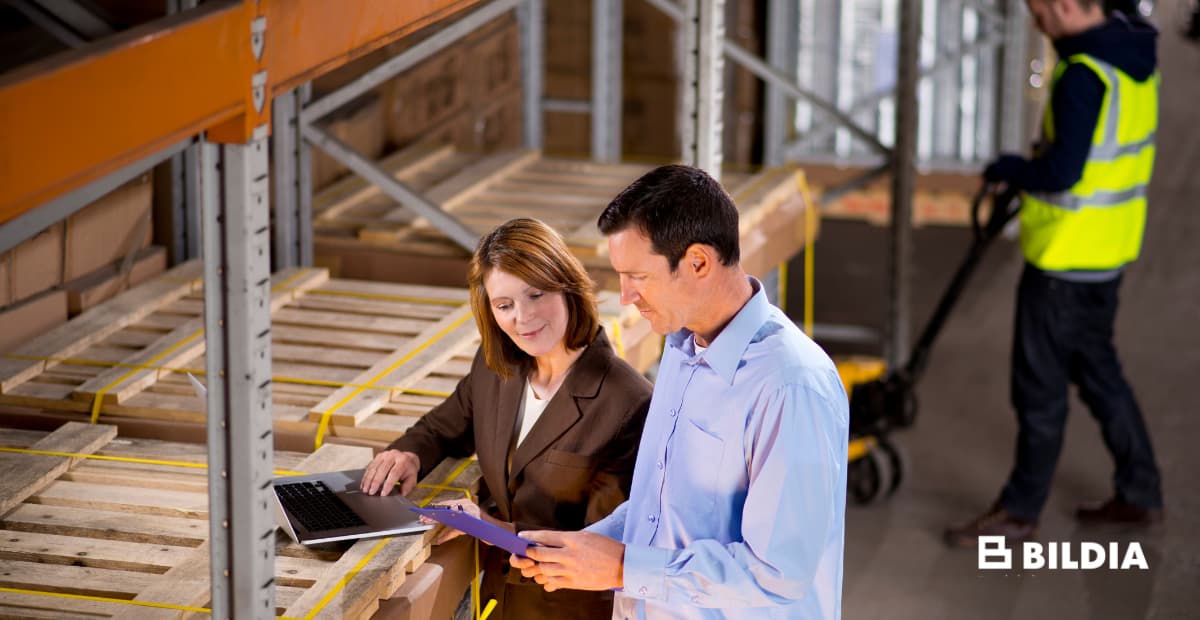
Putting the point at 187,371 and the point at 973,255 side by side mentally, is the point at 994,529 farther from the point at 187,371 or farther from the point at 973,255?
the point at 187,371

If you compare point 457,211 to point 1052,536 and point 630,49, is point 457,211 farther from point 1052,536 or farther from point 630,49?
point 630,49

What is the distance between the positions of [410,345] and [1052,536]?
3.23 m

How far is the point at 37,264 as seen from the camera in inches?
211

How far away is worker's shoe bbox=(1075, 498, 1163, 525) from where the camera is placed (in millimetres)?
6895

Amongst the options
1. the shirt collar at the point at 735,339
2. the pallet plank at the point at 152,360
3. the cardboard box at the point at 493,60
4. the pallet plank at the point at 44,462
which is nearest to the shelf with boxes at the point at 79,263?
the pallet plank at the point at 152,360

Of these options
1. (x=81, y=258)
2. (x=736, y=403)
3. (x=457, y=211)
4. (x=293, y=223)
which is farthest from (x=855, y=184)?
(x=736, y=403)

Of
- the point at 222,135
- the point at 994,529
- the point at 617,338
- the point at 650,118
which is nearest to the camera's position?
the point at 222,135

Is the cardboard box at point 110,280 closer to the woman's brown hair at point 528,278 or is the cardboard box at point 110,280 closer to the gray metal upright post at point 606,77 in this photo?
the woman's brown hair at point 528,278

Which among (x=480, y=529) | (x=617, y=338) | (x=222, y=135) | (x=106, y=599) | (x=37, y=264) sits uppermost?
(x=222, y=135)

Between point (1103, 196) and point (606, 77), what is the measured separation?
9.26 feet

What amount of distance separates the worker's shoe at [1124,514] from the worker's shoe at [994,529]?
A: 369 millimetres

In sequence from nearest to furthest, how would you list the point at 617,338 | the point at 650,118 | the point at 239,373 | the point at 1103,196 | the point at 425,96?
the point at 239,373, the point at 617,338, the point at 1103,196, the point at 425,96, the point at 650,118

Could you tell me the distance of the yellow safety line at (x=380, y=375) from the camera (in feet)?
15.0

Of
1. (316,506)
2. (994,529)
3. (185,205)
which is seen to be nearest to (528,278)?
(316,506)
